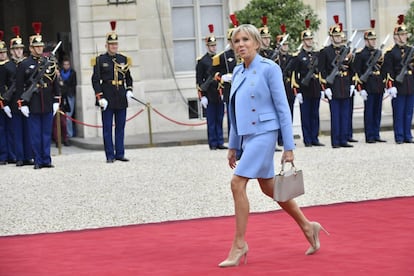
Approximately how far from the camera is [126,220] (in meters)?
12.4

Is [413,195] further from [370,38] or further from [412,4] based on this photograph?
[412,4]

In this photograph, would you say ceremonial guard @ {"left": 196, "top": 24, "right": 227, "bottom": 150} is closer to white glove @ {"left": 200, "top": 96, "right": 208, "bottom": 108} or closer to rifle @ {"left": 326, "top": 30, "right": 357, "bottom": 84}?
white glove @ {"left": 200, "top": 96, "right": 208, "bottom": 108}

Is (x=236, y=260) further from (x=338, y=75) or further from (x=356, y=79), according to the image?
(x=356, y=79)

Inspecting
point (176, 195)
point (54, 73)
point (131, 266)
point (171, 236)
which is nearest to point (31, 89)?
point (54, 73)

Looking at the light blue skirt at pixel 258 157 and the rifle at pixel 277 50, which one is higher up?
the rifle at pixel 277 50

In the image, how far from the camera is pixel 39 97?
19.1 m

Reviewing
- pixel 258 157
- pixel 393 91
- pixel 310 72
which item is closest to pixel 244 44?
pixel 258 157

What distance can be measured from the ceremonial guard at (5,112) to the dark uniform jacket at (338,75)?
506 centimetres

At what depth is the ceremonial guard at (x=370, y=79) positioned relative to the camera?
844 inches

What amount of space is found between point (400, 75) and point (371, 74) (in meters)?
0.58

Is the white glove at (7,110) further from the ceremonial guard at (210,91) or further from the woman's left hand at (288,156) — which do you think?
the woman's left hand at (288,156)

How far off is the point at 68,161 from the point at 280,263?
11.5 m

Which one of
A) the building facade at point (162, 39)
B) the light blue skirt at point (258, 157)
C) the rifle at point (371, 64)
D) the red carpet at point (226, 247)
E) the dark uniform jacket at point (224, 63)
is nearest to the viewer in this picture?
the red carpet at point (226, 247)

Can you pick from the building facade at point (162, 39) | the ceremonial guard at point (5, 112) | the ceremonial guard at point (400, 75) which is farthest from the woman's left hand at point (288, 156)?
the building facade at point (162, 39)
